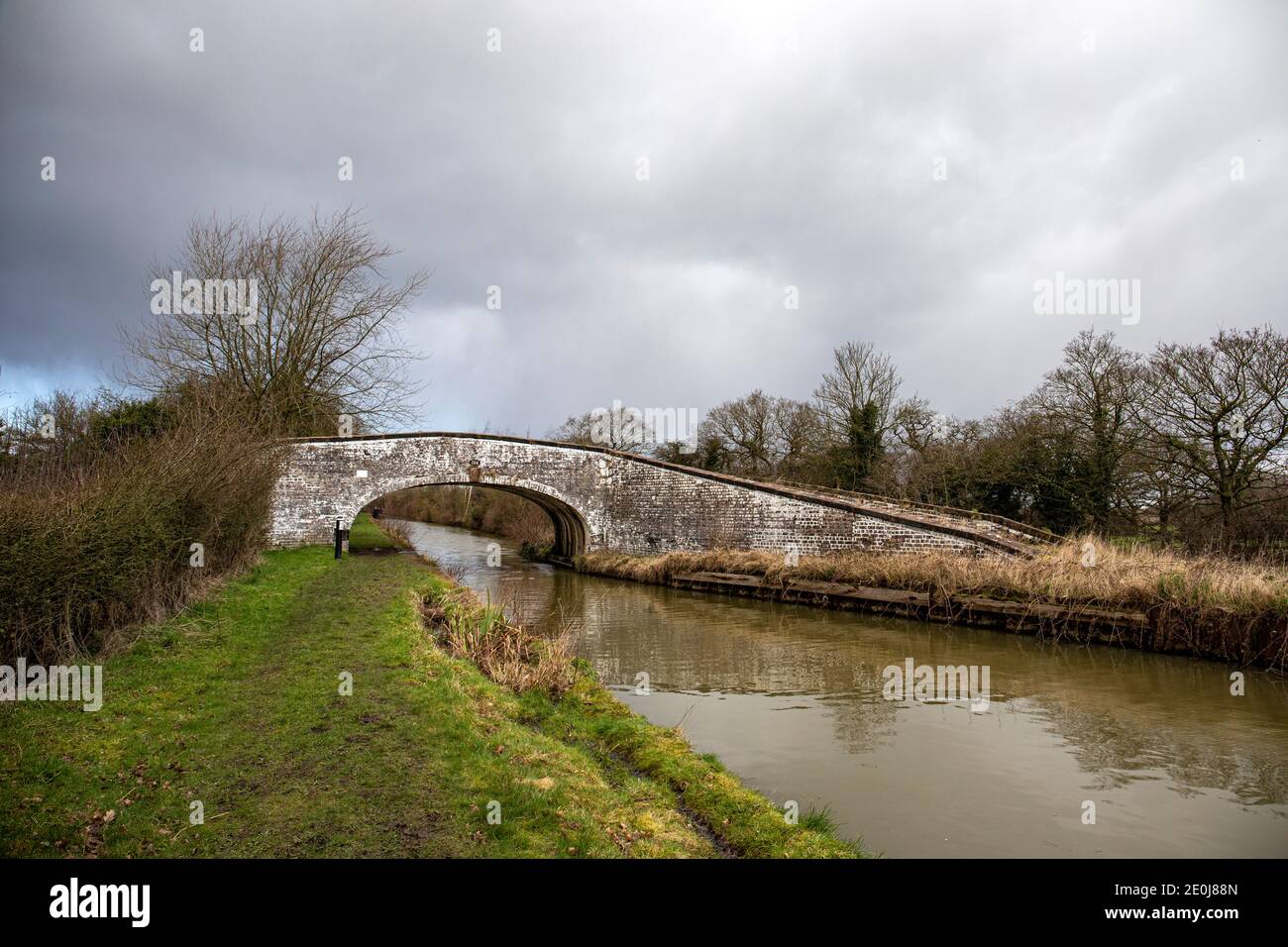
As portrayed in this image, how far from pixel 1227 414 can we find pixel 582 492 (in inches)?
702

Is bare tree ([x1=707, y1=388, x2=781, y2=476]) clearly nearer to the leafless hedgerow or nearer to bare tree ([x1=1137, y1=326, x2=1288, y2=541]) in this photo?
bare tree ([x1=1137, y1=326, x2=1288, y2=541])

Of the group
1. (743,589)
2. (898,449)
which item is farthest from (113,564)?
(898,449)

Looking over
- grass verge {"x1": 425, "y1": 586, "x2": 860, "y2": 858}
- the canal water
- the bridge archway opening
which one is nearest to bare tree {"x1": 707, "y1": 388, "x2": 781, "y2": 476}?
the bridge archway opening

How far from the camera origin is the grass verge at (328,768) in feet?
13.7

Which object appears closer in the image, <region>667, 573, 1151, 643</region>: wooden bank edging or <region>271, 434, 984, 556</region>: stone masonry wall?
<region>667, 573, 1151, 643</region>: wooden bank edging

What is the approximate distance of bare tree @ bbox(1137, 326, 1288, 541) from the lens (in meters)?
17.7

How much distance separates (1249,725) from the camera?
27.4 ft

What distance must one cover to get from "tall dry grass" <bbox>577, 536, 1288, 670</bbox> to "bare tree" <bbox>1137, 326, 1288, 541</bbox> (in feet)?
15.0

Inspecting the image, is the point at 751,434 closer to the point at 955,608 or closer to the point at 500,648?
the point at 955,608

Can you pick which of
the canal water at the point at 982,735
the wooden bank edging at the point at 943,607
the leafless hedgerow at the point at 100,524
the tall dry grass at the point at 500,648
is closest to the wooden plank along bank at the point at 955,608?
the wooden bank edging at the point at 943,607

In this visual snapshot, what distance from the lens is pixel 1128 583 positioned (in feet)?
41.1
